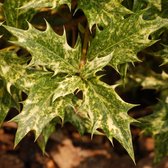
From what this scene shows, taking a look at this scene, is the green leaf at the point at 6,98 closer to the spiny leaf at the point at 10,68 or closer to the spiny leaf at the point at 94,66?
the spiny leaf at the point at 10,68

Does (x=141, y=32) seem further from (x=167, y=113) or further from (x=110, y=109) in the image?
(x=167, y=113)

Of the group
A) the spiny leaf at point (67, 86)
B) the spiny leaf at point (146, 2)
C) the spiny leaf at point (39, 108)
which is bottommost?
the spiny leaf at point (39, 108)

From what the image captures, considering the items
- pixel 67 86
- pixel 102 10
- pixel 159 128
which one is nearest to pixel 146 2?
pixel 102 10

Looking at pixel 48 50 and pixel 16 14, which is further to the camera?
pixel 16 14

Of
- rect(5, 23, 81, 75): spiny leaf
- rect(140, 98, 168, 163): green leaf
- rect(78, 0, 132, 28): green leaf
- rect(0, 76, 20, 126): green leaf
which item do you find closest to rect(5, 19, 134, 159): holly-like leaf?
rect(5, 23, 81, 75): spiny leaf

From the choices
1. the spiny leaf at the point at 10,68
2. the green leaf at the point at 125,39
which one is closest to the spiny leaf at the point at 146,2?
the green leaf at the point at 125,39

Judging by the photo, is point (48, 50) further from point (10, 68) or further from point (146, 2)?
point (146, 2)

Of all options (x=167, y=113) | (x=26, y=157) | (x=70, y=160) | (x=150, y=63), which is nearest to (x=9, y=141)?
(x=26, y=157)
